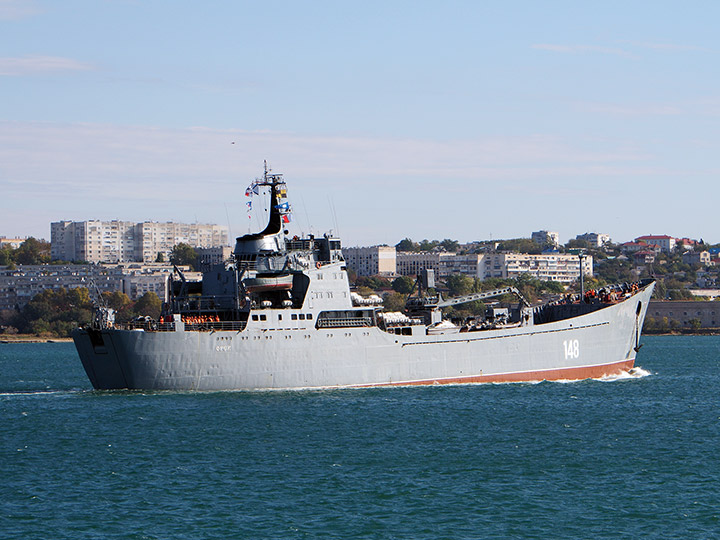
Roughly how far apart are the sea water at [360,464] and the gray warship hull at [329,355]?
0.81 m

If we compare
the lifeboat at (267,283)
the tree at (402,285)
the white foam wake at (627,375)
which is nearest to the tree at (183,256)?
the tree at (402,285)

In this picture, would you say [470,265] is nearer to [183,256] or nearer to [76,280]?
[183,256]

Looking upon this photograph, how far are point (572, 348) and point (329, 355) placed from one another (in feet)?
45.8

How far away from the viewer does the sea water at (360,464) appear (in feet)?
81.6

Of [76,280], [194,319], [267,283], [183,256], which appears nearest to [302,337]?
[267,283]

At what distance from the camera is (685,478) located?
29656mm

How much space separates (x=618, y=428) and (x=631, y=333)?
62.1 feet

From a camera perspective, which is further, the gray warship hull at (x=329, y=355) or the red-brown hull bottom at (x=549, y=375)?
the red-brown hull bottom at (x=549, y=375)

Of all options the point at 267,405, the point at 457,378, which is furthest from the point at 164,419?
the point at 457,378

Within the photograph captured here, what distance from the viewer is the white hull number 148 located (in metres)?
52.3

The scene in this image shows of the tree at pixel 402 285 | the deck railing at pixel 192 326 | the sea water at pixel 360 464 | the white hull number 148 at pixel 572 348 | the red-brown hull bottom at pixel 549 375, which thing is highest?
the tree at pixel 402 285

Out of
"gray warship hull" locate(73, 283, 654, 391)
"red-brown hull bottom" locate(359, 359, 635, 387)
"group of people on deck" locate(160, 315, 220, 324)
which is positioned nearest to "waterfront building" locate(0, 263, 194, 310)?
"red-brown hull bottom" locate(359, 359, 635, 387)

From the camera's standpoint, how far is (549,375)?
Answer: 51.9 meters

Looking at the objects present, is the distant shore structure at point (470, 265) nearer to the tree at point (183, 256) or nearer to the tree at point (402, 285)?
the tree at point (183, 256)
